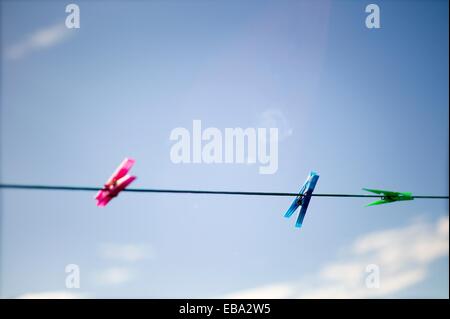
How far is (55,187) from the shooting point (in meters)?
1.93

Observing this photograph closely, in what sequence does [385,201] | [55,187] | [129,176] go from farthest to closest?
[385,201] < [129,176] < [55,187]

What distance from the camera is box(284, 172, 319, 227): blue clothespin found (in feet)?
10.0

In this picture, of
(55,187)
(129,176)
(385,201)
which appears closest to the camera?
(55,187)

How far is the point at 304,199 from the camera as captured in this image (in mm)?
3121

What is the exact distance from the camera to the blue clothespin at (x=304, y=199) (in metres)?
3.05

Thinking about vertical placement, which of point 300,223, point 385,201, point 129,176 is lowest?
point 300,223
